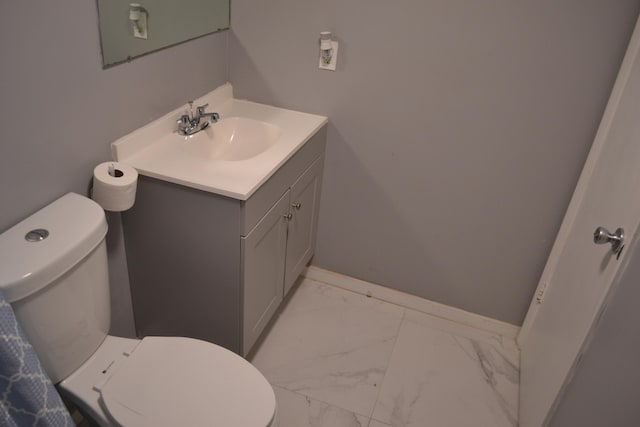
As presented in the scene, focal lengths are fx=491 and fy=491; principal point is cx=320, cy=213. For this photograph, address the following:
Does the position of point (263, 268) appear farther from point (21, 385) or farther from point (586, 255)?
point (586, 255)

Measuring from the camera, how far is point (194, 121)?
1774 mm

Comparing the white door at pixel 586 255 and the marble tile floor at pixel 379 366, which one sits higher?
the white door at pixel 586 255

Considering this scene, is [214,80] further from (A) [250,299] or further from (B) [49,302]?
(B) [49,302]

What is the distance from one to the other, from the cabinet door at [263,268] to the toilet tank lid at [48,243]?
1.47 feet

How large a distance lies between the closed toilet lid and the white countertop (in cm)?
46

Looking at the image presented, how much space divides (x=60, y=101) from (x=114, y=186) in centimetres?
26

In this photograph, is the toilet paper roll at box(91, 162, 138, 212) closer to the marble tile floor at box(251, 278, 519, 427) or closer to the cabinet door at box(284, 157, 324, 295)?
the cabinet door at box(284, 157, 324, 295)

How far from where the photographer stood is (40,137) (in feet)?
4.13

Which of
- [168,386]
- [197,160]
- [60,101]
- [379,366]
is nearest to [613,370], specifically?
[379,366]

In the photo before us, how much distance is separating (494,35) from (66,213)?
1456mm

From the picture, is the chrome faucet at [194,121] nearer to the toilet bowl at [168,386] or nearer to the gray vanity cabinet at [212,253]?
the gray vanity cabinet at [212,253]

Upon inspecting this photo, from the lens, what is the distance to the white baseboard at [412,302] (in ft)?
7.20

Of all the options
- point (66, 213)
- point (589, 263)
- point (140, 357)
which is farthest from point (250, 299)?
point (589, 263)

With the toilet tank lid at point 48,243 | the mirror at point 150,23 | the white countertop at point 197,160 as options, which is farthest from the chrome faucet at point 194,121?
the toilet tank lid at point 48,243
